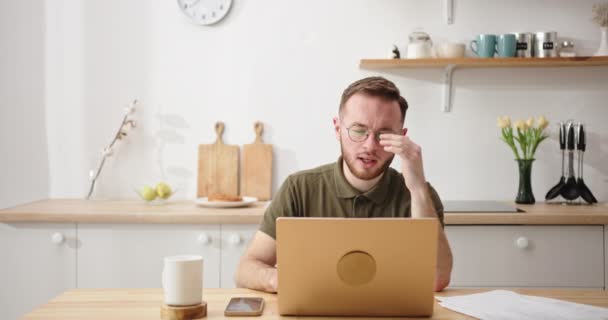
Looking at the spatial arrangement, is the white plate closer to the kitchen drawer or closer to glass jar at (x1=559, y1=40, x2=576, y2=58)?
the kitchen drawer

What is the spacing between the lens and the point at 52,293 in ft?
9.16

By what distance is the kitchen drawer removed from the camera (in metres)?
2.68

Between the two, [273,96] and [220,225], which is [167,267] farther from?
[273,96]

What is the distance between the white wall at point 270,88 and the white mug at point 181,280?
1971 mm

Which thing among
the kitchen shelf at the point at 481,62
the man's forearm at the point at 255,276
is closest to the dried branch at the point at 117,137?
the kitchen shelf at the point at 481,62

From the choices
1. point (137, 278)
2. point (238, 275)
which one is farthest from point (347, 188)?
point (137, 278)

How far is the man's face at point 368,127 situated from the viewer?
6.00 feet

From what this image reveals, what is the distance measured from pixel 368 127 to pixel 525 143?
4.95 ft

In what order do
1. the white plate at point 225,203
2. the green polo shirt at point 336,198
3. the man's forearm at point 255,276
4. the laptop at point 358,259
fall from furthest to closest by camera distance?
the white plate at point 225,203
the green polo shirt at point 336,198
the man's forearm at point 255,276
the laptop at point 358,259

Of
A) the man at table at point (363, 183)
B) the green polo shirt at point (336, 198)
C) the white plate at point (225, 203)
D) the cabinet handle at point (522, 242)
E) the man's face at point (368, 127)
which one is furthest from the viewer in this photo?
the white plate at point (225, 203)

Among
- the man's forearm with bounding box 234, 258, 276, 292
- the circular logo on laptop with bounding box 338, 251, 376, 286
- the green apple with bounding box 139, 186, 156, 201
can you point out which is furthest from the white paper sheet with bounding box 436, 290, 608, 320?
the green apple with bounding box 139, 186, 156, 201

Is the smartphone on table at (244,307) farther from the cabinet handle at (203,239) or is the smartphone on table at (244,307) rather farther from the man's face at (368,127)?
the cabinet handle at (203,239)

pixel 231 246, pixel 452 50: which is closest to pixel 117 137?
pixel 231 246

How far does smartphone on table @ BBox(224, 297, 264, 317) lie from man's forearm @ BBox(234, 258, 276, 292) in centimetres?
13
